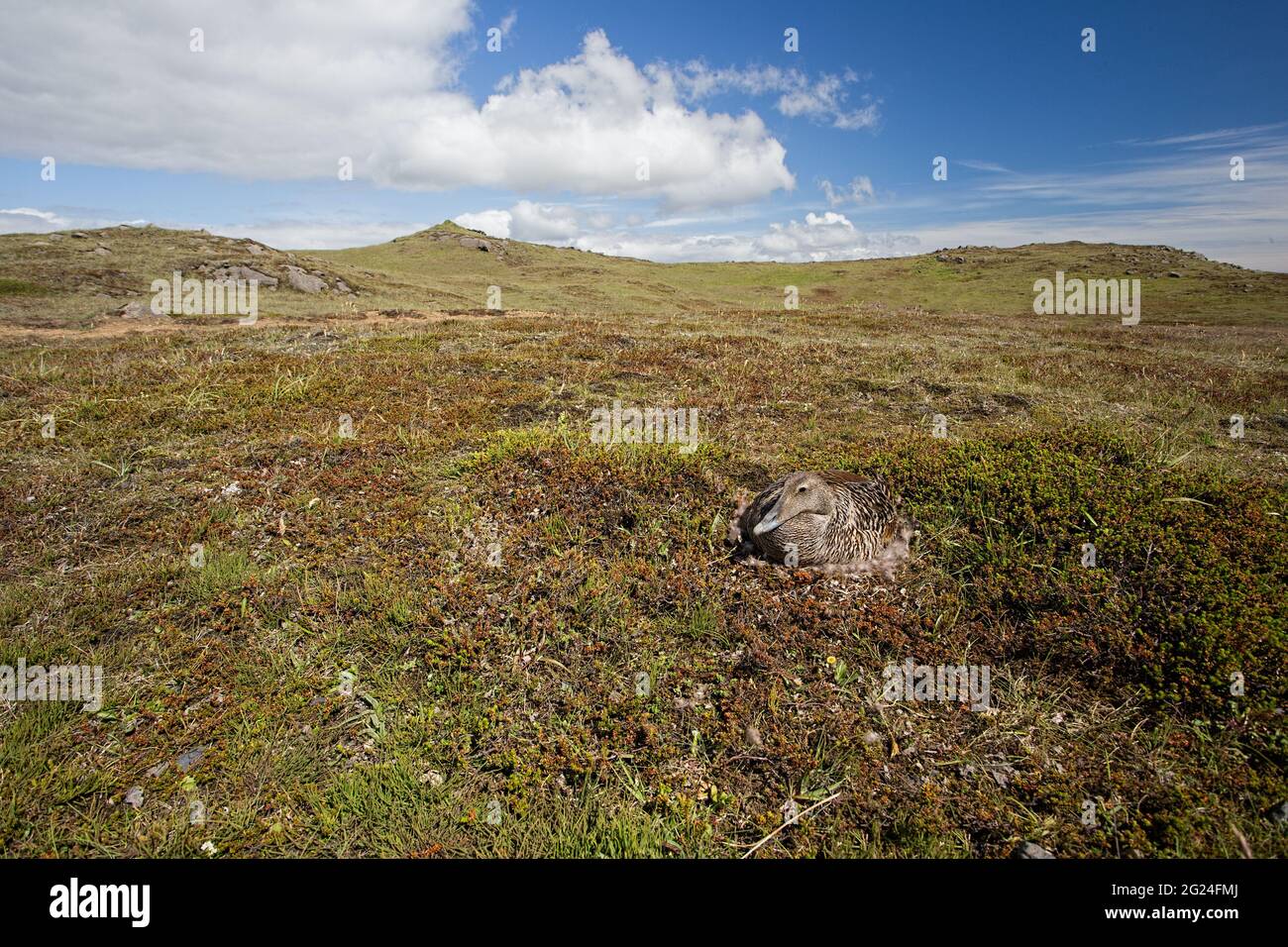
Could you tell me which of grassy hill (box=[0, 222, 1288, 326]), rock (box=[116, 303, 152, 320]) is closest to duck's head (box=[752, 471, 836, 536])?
grassy hill (box=[0, 222, 1288, 326])

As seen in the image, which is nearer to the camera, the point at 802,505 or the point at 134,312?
the point at 802,505

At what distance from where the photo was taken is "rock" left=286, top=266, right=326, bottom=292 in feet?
135

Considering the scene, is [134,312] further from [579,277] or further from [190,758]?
[579,277]

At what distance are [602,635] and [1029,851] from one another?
12.2ft

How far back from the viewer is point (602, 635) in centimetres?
582

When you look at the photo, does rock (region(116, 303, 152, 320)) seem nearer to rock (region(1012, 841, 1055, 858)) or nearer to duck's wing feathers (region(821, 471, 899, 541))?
duck's wing feathers (region(821, 471, 899, 541))

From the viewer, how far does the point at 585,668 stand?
544 cm

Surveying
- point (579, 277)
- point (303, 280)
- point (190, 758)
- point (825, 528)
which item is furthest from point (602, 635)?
point (579, 277)

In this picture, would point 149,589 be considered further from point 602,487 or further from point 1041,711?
point 1041,711

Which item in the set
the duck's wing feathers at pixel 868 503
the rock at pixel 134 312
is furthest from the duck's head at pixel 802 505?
the rock at pixel 134 312

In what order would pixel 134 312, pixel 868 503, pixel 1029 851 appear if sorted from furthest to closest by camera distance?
pixel 134 312 < pixel 868 503 < pixel 1029 851

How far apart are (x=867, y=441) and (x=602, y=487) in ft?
16.2

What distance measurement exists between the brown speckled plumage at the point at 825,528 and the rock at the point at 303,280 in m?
44.6
